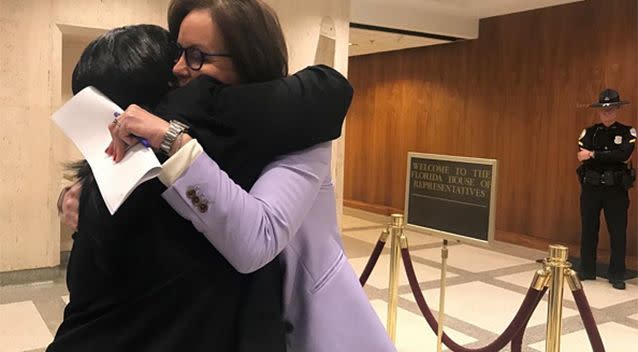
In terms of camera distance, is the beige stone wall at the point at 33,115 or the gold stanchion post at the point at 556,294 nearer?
the gold stanchion post at the point at 556,294

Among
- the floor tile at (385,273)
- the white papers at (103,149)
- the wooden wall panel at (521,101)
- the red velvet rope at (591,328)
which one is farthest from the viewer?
the wooden wall panel at (521,101)

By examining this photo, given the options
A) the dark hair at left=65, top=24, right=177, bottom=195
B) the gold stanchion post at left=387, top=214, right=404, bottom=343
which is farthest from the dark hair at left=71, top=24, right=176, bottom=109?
the gold stanchion post at left=387, top=214, right=404, bottom=343

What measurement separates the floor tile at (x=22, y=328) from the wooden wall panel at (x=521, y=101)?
576 centimetres

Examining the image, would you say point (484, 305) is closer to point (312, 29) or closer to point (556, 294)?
point (556, 294)

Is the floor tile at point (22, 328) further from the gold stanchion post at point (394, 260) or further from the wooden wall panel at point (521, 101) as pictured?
the wooden wall panel at point (521, 101)

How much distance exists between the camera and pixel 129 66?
3.14ft

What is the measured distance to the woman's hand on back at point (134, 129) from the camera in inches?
33.8

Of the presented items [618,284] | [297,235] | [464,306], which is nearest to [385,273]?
[464,306]

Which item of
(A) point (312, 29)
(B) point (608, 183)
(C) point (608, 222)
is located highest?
(A) point (312, 29)

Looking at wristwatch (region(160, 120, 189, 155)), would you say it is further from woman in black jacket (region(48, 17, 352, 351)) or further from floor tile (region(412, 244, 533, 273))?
floor tile (region(412, 244, 533, 273))

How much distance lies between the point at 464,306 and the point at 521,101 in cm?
380

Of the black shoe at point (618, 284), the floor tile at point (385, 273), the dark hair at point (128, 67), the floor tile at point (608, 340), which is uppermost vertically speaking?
the dark hair at point (128, 67)

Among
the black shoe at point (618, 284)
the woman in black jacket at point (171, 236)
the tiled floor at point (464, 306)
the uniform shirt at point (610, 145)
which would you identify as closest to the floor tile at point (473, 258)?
the tiled floor at point (464, 306)

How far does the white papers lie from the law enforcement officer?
19.0ft
